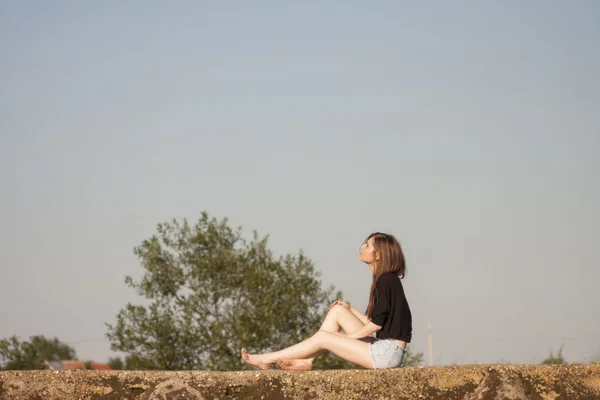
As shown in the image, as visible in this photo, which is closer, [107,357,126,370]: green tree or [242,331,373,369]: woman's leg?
[242,331,373,369]: woman's leg

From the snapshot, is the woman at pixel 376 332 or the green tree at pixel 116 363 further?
the green tree at pixel 116 363

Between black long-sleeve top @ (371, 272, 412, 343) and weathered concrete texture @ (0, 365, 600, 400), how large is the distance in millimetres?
2784

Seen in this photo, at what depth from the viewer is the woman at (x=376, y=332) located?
675 cm

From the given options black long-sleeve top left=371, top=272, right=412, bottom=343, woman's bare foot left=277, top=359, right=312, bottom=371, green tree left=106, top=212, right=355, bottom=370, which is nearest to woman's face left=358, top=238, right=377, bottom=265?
black long-sleeve top left=371, top=272, right=412, bottom=343

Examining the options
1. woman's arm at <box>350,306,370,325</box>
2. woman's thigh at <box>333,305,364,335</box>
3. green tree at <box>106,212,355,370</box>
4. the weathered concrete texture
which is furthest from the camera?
green tree at <box>106,212,355,370</box>

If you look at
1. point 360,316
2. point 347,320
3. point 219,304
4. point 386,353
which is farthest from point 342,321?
point 219,304

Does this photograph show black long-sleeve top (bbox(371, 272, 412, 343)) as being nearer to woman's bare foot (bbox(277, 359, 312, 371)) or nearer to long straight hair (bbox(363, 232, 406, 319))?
long straight hair (bbox(363, 232, 406, 319))

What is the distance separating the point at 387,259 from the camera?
710 centimetres

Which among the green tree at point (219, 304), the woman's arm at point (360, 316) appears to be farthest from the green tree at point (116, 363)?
the woman's arm at point (360, 316)

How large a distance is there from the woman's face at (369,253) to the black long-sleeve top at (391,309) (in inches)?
10.6

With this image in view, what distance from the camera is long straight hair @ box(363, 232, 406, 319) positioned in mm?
7094

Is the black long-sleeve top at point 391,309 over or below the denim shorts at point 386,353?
over

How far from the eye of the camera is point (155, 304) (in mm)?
26922

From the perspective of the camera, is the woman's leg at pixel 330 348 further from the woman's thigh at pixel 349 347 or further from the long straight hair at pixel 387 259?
the long straight hair at pixel 387 259
